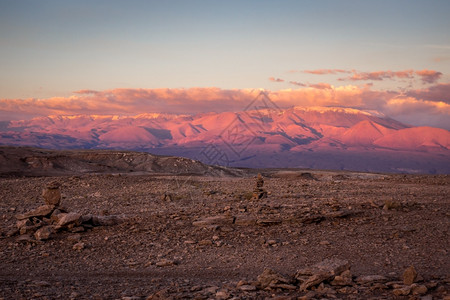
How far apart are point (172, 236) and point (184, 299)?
13.6 ft

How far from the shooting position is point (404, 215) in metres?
11.7

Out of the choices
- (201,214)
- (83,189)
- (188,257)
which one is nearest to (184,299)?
(188,257)

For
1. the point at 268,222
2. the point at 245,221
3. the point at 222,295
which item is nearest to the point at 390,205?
the point at 268,222

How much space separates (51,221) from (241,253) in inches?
234

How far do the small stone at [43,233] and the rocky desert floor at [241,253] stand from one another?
7 cm

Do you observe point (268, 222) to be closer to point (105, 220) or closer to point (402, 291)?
point (105, 220)

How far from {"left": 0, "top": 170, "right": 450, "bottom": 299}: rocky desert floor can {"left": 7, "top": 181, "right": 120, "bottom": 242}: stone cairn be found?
0.06 m

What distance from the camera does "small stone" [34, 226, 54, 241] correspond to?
9.97m

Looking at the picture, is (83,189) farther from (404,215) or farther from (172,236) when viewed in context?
(404,215)

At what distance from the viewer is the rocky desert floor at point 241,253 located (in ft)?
21.4

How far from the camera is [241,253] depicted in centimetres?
895

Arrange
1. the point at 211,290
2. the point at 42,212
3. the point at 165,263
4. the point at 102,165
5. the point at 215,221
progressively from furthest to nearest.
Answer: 1. the point at 102,165
2. the point at 42,212
3. the point at 215,221
4. the point at 165,263
5. the point at 211,290

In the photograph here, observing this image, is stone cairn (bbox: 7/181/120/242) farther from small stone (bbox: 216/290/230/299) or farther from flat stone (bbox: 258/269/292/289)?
flat stone (bbox: 258/269/292/289)

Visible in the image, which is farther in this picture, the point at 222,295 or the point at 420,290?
the point at 222,295
